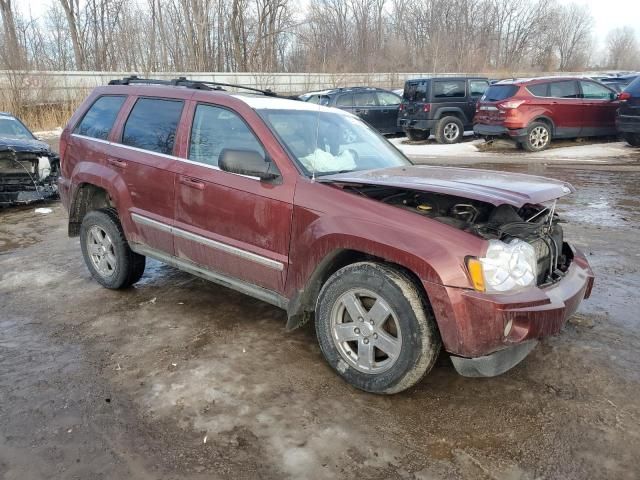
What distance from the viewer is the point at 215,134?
392 centimetres

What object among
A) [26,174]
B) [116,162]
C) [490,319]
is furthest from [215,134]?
[26,174]

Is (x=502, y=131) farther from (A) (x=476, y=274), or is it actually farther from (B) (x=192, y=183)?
(A) (x=476, y=274)

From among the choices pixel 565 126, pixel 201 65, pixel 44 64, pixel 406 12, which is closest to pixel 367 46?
pixel 406 12

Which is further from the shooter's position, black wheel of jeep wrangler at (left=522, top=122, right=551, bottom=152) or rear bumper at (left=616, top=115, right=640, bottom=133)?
black wheel of jeep wrangler at (left=522, top=122, right=551, bottom=152)

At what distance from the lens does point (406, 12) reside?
171 ft

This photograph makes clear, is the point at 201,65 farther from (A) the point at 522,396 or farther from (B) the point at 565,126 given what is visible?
(A) the point at 522,396

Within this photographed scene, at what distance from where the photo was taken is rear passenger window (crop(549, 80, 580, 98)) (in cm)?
1340

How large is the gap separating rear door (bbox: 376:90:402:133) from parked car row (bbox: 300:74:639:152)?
1.04 meters

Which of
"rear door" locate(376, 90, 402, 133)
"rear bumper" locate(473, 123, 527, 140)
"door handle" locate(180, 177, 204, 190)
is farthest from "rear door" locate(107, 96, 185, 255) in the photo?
"rear door" locate(376, 90, 402, 133)

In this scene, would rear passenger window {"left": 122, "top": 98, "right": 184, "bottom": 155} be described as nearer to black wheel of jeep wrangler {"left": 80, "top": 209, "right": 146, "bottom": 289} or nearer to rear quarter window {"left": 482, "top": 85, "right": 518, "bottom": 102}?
black wheel of jeep wrangler {"left": 80, "top": 209, "right": 146, "bottom": 289}

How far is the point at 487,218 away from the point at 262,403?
1785 millimetres

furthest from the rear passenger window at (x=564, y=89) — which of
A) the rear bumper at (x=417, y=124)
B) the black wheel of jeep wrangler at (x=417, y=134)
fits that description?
the black wheel of jeep wrangler at (x=417, y=134)

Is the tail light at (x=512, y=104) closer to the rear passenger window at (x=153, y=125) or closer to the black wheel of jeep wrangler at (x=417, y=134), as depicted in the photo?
the black wheel of jeep wrangler at (x=417, y=134)

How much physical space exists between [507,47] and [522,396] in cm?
6419
